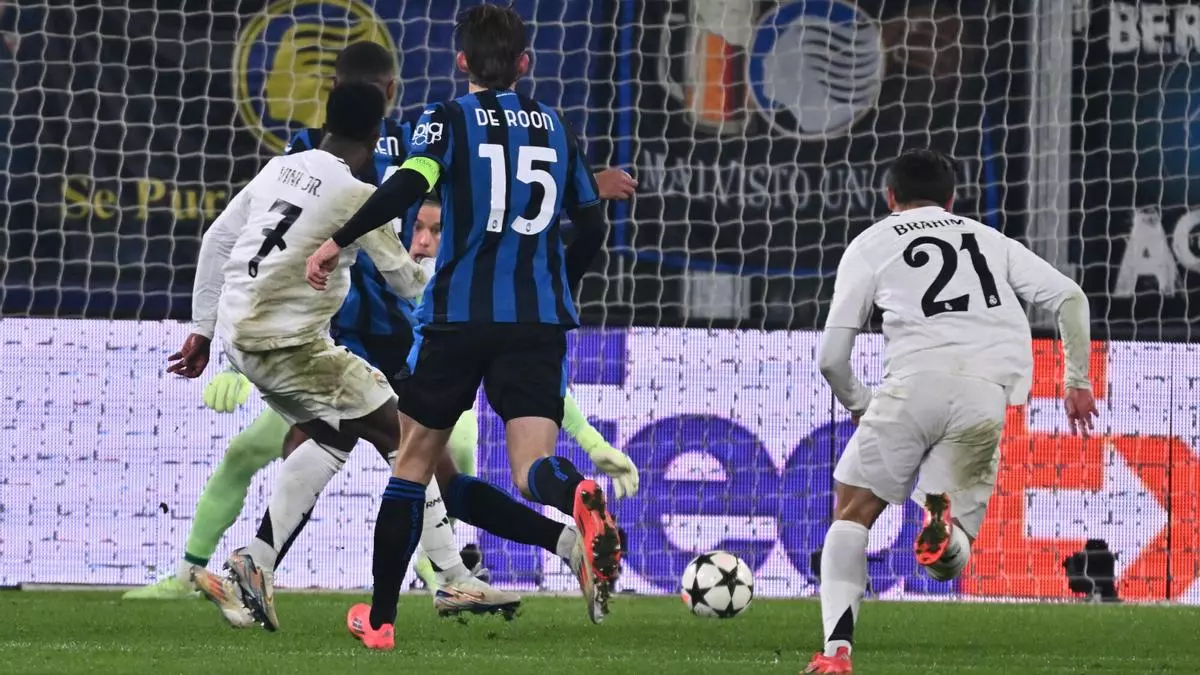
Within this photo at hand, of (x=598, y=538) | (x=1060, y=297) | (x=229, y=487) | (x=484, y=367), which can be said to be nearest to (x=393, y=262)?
(x=484, y=367)

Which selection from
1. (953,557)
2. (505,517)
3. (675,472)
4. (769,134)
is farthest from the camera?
(769,134)

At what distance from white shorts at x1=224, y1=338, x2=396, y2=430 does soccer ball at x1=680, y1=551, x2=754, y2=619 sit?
1.45m

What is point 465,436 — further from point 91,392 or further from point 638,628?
point 91,392

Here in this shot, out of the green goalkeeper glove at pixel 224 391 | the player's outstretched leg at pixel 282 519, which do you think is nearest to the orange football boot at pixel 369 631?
the player's outstretched leg at pixel 282 519

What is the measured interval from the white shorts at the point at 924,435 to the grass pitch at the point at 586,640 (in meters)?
0.50

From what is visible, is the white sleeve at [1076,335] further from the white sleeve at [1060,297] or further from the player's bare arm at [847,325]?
the player's bare arm at [847,325]

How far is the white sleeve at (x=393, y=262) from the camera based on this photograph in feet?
20.1

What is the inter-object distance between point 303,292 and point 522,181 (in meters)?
1.11

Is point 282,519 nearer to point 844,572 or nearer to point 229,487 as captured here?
point 229,487

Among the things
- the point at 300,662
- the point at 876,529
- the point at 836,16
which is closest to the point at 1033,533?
the point at 876,529

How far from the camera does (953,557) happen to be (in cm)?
545

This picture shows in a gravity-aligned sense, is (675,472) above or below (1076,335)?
below

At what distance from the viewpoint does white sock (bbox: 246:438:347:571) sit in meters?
6.46

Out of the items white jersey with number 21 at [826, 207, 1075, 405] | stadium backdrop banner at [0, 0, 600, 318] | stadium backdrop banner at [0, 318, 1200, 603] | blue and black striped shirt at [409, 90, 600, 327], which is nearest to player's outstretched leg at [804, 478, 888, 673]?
white jersey with number 21 at [826, 207, 1075, 405]
